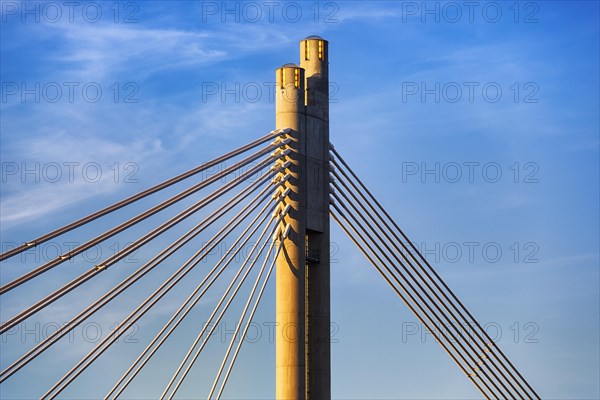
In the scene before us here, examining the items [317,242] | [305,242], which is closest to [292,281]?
[305,242]

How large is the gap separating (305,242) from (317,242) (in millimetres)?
777

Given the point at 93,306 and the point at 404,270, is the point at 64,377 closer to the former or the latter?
the point at 93,306

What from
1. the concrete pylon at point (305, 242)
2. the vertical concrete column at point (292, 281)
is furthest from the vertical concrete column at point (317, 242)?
the vertical concrete column at point (292, 281)

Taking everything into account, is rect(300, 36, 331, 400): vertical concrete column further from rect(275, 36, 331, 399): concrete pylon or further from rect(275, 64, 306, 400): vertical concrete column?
rect(275, 64, 306, 400): vertical concrete column

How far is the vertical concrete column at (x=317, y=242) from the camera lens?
49.3 metres

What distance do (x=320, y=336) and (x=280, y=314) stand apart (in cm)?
160

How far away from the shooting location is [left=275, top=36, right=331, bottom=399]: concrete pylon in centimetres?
4834

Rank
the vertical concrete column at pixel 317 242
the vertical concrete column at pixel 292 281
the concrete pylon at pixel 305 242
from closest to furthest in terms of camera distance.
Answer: the vertical concrete column at pixel 292 281 → the concrete pylon at pixel 305 242 → the vertical concrete column at pixel 317 242

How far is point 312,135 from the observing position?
49625 millimetres

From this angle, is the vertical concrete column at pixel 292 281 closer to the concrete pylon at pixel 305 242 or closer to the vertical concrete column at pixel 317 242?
the concrete pylon at pixel 305 242

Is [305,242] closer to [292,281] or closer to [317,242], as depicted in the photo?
[317,242]

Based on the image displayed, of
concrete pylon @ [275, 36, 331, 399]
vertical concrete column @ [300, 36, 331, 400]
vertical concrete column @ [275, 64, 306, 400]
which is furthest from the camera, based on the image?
vertical concrete column @ [300, 36, 331, 400]

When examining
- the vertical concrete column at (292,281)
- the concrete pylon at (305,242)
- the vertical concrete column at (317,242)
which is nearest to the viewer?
the vertical concrete column at (292,281)

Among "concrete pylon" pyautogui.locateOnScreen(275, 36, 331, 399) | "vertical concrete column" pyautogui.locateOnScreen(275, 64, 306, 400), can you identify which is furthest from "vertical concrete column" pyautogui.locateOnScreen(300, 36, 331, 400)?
"vertical concrete column" pyautogui.locateOnScreen(275, 64, 306, 400)
